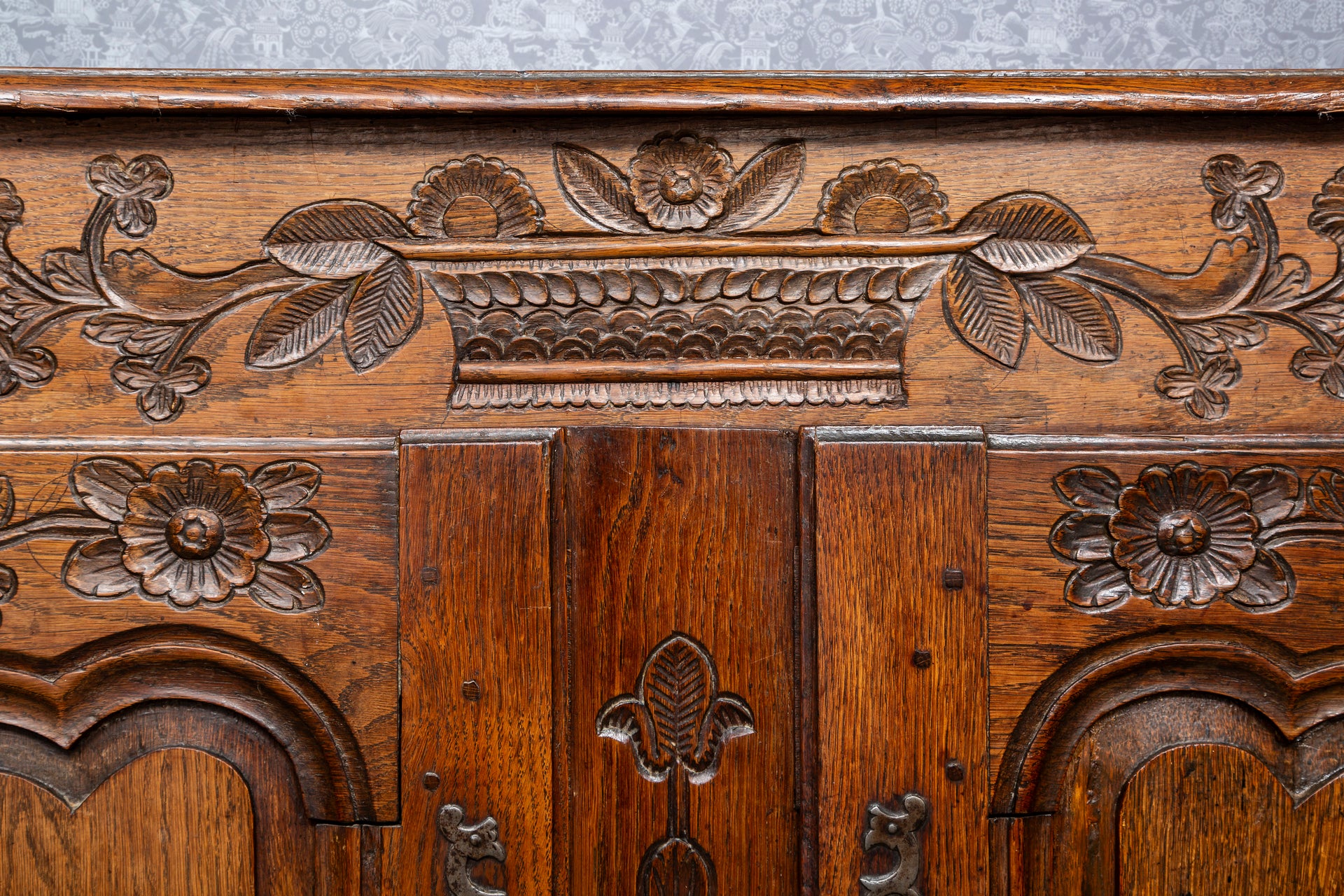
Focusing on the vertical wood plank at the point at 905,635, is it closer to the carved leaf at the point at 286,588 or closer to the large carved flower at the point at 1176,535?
the large carved flower at the point at 1176,535

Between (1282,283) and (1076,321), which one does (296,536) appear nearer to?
(1076,321)

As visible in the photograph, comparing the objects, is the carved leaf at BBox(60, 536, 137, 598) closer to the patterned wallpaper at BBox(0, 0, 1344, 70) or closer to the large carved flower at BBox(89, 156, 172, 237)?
the large carved flower at BBox(89, 156, 172, 237)

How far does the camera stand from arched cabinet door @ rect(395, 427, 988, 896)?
0.53 m

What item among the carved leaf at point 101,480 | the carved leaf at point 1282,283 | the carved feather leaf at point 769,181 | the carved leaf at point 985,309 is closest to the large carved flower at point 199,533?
the carved leaf at point 101,480

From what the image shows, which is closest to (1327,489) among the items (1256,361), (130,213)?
(1256,361)

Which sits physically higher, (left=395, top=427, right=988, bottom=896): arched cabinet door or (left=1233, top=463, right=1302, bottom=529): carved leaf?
(left=1233, top=463, right=1302, bottom=529): carved leaf

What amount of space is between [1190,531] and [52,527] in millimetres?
785

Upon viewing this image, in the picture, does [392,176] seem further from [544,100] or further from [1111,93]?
[1111,93]

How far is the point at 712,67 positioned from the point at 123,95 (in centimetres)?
46

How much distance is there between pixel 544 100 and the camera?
1.67 ft

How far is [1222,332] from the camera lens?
0.53 m

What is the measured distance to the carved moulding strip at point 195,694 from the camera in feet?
1.76

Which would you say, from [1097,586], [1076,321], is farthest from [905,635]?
[1076,321]

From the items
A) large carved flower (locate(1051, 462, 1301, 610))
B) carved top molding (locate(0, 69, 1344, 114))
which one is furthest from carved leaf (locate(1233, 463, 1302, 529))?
carved top molding (locate(0, 69, 1344, 114))
